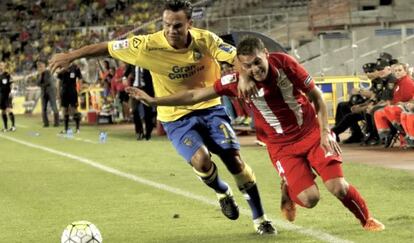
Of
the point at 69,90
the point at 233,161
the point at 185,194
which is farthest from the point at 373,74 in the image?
the point at 69,90

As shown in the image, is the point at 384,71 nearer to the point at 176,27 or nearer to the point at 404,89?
the point at 404,89

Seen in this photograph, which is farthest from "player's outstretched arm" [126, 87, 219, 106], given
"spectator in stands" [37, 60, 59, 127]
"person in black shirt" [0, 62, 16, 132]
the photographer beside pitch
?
"spectator in stands" [37, 60, 59, 127]

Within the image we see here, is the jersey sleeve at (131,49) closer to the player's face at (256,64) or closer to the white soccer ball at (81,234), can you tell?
the player's face at (256,64)

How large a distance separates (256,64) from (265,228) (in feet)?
5.29

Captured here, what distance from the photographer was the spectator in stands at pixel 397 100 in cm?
1636

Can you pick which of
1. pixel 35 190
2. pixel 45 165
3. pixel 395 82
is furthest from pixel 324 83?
pixel 35 190

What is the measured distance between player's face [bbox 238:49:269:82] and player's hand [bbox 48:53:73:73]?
1698mm

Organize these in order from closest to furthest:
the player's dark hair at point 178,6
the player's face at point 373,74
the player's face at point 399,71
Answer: the player's dark hair at point 178,6 < the player's face at point 399,71 < the player's face at point 373,74

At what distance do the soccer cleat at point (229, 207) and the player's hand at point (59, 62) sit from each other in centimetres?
192

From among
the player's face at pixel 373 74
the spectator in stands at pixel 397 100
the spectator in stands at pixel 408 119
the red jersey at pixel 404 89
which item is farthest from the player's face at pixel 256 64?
the player's face at pixel 373 74

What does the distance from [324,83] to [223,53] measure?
46.3 ft

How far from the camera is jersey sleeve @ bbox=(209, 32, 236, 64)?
883cm

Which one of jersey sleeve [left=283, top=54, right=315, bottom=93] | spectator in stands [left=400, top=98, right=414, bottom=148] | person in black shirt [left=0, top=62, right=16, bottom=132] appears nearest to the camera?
jersey sleeve [left=283, top=54, right=315, bottom=93]

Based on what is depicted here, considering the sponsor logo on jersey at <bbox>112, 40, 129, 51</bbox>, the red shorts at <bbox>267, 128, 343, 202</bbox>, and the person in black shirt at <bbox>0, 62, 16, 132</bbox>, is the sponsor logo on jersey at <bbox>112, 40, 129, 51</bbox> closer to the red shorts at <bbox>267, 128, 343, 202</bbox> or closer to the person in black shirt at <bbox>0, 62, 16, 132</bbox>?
the red shorts at <bbox>267, 128, 343, 202</bbox>
